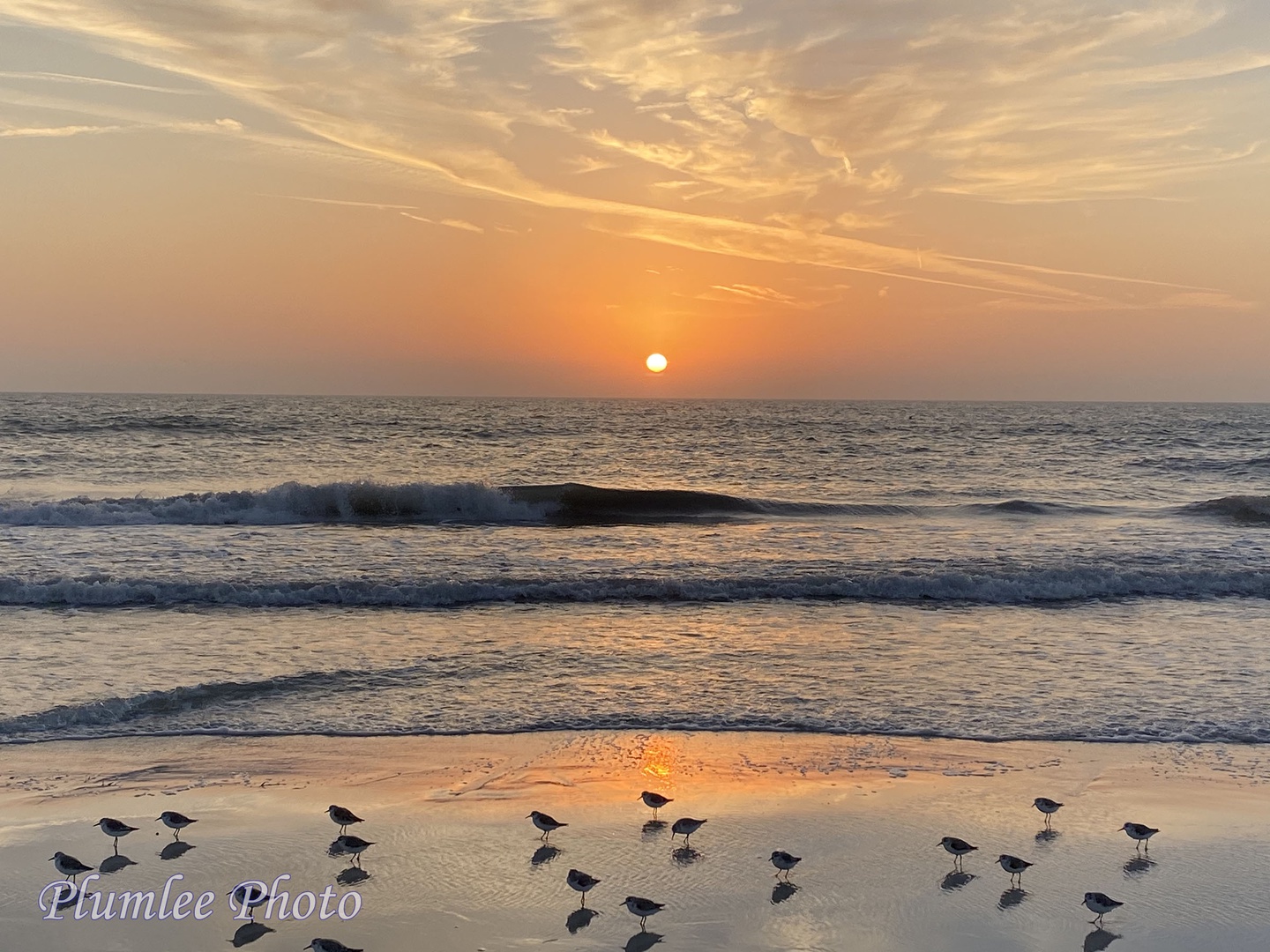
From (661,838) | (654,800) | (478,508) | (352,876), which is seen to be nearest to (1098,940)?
(661,838)

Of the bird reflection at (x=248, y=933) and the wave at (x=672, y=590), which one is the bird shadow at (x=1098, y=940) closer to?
the bird reflection at (x=248, y=933)

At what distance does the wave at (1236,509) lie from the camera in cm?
2898

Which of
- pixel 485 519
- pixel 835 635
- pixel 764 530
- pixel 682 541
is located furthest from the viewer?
pixel 485 519

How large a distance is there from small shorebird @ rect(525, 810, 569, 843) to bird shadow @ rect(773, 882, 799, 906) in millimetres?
1563

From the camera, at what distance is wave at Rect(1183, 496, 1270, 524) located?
95.1 feet

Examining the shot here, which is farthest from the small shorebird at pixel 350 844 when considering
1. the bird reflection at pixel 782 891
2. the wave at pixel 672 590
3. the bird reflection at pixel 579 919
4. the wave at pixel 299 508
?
the wave at pixel 299 508

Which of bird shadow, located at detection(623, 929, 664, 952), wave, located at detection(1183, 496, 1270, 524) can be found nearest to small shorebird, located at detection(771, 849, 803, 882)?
bird shadow, located at detection(623, 929, 664, 952)

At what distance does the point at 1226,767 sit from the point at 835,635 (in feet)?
18.7

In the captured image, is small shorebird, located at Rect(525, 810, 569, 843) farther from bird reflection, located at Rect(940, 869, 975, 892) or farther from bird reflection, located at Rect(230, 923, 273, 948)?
bird reflection, located at Rect(940, 869, 975, 892)

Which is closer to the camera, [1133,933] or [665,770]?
[1133,933]

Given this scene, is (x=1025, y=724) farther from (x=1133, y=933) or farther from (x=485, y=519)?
(x=485, y=519)

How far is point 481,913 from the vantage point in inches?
235

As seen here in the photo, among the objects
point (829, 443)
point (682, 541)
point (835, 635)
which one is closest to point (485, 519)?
point (682, 541)

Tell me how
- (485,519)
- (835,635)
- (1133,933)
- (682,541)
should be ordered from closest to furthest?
(1133,933)
(835,635)
(682,541)
(485,519)
